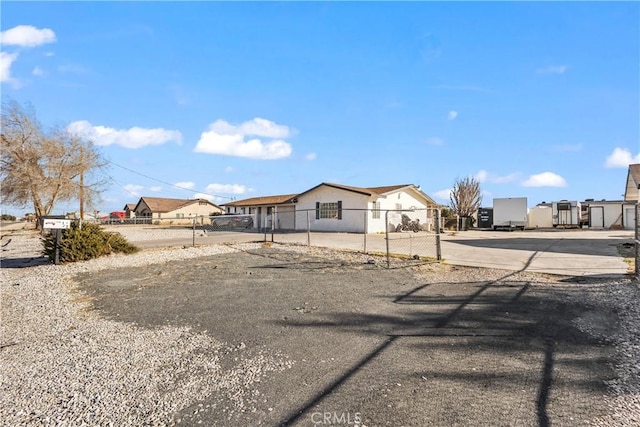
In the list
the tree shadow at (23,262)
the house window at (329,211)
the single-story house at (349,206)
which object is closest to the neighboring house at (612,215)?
the single-story house at (349,206)

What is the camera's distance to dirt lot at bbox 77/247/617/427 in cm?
301

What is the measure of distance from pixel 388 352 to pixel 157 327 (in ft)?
11.3

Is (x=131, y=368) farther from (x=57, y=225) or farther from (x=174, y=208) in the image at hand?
(x=174, y=208)

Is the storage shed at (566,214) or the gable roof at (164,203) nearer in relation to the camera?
the storage shed at (566,214)

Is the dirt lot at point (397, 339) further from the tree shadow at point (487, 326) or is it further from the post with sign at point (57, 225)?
the post with sign at point (57, 225)

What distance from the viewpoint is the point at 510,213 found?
35.2 metres

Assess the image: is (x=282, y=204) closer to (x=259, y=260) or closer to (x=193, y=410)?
(x=259, y=260)

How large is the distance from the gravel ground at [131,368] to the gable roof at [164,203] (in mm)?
60555

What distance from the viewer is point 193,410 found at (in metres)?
3.07

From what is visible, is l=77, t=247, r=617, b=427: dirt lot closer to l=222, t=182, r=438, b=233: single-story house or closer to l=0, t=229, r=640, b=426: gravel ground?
l=0, t=229, r=640, b=426: gravel ground

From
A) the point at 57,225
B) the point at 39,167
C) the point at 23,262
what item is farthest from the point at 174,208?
the point at 57,225

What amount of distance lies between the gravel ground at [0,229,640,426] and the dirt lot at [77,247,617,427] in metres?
0.11

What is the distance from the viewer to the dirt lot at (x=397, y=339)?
301cm

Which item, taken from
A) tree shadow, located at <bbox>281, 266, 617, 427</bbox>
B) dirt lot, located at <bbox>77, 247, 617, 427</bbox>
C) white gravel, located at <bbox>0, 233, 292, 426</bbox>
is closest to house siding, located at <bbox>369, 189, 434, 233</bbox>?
dirt lot, located at <bbox>77, 247, 617, 427</bbox>
